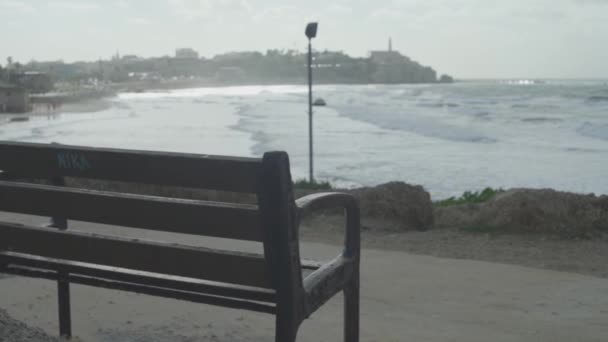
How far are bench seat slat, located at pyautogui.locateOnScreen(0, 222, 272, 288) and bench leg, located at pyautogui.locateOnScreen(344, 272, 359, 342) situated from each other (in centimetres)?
52

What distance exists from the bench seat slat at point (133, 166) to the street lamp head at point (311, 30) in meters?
9.90

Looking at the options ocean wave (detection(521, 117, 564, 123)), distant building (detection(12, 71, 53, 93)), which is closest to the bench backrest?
ocean wave (detection(521, 117, 564, 123))

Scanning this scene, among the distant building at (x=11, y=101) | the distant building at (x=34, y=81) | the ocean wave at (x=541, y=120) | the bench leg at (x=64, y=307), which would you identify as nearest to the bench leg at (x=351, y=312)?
the bench leg at (x=64, y=307)

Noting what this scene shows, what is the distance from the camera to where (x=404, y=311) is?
409 centimetres

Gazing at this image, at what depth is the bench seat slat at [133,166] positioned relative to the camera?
2125mm

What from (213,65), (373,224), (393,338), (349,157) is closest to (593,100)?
(349,157)

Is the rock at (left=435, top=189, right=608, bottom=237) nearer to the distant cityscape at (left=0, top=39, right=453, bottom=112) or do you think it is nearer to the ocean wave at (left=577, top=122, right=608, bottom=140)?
the ocean wave at (left=577, top=122, right=608, bottom=140)

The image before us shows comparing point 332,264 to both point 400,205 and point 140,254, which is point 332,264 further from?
point 400,205

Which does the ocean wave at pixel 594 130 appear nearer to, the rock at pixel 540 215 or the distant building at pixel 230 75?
the rock at pixel 540 215

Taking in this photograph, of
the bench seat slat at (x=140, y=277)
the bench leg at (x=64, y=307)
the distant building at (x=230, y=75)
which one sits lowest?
the bench leg at (x=64, y=307)

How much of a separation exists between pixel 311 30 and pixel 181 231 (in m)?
10.4

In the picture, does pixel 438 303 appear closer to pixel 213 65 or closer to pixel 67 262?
pixel 67 262

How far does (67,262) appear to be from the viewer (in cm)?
270

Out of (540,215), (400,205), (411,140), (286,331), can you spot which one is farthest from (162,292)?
(411,140)
